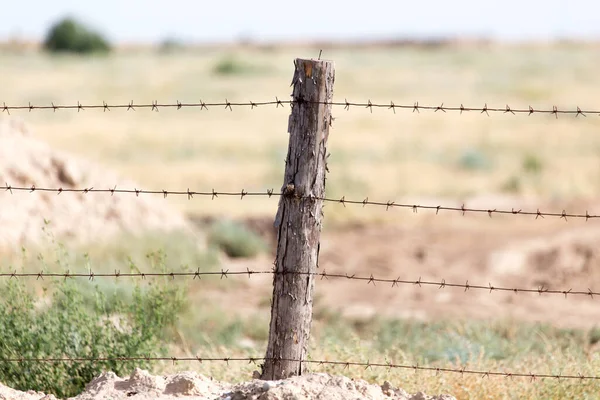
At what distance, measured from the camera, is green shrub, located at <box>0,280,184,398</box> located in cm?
629

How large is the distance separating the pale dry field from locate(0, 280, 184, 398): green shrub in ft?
35.0

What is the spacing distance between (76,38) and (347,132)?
4327 centimetres

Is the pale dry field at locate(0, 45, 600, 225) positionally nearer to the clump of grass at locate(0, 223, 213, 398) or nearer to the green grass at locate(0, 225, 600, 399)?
the green grass at locate(0, 225, 600, 399)

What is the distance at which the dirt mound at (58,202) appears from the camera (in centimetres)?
1241

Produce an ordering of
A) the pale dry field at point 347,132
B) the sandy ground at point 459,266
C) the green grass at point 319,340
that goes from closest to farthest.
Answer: the green grass at point 319,340
the sandy ground at point 459,266
the pale dry field at point 347,132

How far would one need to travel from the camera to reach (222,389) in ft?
18.6

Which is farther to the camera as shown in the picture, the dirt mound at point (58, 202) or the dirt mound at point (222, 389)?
the dirt mound at point (58, 202)

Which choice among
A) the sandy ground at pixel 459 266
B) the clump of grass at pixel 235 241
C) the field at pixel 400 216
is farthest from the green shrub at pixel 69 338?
the clump of grass at pixel 235 241

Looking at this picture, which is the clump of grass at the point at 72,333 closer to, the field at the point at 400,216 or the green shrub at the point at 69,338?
the green shrub at the point at 69,338

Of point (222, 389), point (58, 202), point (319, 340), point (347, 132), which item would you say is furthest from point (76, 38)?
point (222, 389)

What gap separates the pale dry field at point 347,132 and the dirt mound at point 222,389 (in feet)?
38.6

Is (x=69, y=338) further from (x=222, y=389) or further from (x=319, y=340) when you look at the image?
(x=319, y=340)

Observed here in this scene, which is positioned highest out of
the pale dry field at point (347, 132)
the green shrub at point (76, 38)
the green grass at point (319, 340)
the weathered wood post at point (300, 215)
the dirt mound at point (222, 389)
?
the green shrub at point (76, 38)

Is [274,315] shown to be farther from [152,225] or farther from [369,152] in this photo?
[369,152]
